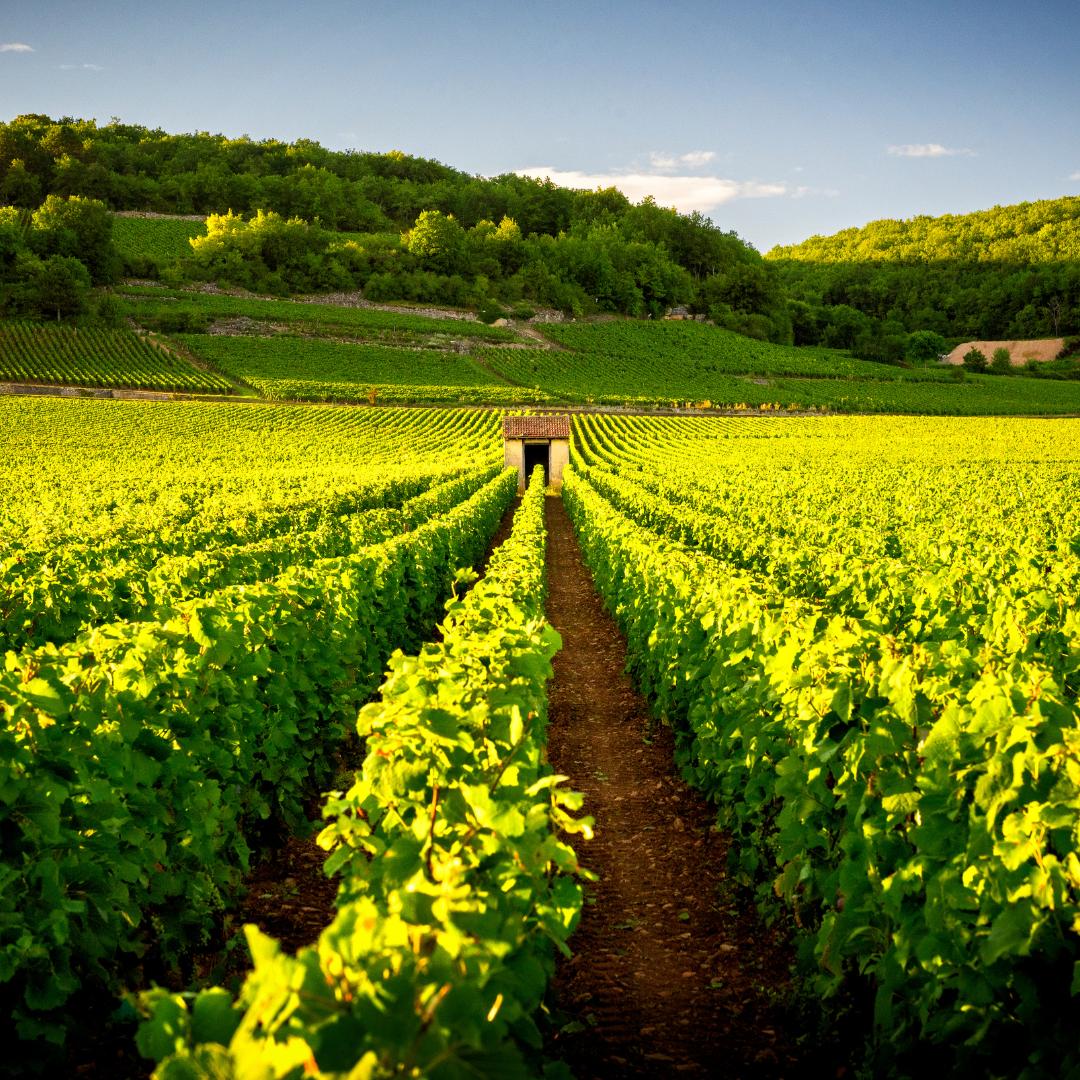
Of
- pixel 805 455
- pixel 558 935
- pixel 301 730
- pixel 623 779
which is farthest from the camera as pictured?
pixel 805 455

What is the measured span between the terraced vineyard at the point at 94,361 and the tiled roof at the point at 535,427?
32.1 metres

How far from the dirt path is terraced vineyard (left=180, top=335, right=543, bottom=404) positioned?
6518 centimetres

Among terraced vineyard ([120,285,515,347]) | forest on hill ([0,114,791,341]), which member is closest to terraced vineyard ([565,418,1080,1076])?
terraced vineyard ([120,285,515,347])

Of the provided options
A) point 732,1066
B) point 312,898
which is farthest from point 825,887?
point 312,898

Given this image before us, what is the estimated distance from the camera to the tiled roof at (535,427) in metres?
48.1

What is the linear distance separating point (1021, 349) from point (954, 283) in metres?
18.1

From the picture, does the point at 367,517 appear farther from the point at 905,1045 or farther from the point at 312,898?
the point at 905,1045

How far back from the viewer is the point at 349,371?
81625 millimetres

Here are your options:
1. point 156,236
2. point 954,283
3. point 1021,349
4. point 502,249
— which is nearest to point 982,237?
point 954,283

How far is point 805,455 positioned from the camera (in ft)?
147

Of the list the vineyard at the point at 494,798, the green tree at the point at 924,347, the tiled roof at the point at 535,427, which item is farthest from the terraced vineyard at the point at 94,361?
the green tree at the point at 924,347

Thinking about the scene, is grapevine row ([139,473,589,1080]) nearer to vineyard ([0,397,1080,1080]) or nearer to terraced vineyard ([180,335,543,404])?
vineyard ([0,397,1080,1080])

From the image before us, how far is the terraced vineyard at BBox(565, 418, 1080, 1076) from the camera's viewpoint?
3078 millimetres

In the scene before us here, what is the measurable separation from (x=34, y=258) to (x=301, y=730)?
4025 inches
